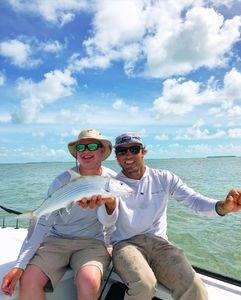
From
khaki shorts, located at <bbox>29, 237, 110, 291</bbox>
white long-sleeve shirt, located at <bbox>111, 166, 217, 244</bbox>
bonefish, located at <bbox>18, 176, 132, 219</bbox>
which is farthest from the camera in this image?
white long-sleeve shirt, located at <bbox>111, 166, 217, 244</bbox>

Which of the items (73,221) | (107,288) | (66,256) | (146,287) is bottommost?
(107,288)

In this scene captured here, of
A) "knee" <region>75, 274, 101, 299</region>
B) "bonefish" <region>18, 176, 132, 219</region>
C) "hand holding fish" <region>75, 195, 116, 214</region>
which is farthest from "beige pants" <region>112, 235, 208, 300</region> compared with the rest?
"bonefish" <region>18, 176, 132, 219</region>

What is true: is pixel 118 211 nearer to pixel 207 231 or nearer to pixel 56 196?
pixel 56 196

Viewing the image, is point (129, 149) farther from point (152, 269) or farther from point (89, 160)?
point (152, 269)

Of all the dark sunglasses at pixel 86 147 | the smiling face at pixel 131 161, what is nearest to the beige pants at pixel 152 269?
the smiling face at pixel 131 161

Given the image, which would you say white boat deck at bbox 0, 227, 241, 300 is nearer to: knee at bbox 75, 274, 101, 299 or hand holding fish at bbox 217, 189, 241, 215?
knee at bbox 75, 274, 101, 299

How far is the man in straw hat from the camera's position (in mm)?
2779

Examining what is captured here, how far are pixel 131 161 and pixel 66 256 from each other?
115 cm

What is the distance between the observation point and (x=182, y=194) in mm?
3553

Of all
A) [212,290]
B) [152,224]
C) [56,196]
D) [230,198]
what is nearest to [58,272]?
[56,196]

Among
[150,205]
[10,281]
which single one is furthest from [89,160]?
[10,281]

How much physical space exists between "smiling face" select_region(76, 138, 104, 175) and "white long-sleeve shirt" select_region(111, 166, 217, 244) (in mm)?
314

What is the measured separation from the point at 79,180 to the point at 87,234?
672 mm

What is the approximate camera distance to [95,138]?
11.6 feet
